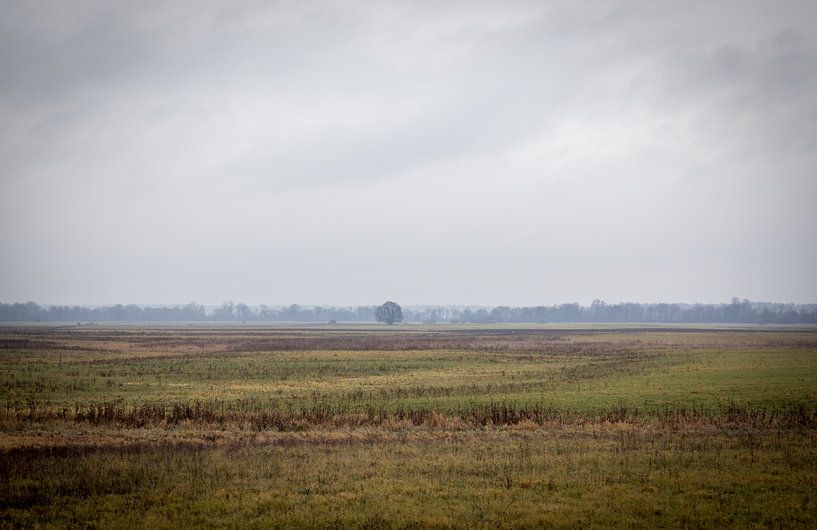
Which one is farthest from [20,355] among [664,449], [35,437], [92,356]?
[664,449]

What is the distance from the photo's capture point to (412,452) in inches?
844

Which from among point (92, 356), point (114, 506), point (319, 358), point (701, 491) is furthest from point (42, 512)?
point (92, 356)

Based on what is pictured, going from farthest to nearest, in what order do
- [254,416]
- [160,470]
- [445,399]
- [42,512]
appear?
[445,399] < [254,416] < [160,470] < [42,512]

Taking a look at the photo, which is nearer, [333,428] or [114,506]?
[114,506]

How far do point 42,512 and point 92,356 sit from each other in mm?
59462

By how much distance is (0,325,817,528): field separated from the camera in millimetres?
14789

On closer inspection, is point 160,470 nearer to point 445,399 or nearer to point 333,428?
point 333,428

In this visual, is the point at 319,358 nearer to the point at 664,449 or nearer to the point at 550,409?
the point at 550,409

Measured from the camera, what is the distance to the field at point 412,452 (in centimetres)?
1479

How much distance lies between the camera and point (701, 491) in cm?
1602

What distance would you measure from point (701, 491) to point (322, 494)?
10442mm

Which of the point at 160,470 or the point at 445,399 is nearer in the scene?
the point at 160,470

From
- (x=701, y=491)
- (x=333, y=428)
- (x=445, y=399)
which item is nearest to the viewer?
(x=701, y=491)

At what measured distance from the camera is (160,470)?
18625 millimetres
